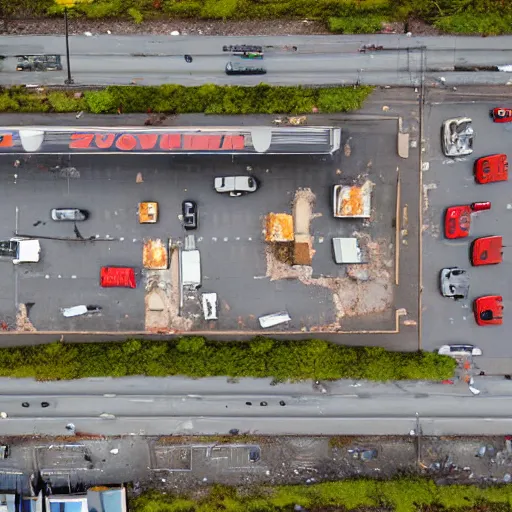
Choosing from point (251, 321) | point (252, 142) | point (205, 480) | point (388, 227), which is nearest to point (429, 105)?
point (388, 227)

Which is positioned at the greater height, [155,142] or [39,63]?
[39,63]

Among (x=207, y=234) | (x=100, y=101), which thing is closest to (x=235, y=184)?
(x=207, y=234)

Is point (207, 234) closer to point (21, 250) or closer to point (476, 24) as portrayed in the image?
point (21, 250)

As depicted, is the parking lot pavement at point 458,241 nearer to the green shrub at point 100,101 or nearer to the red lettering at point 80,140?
the green shrub at point 100,101

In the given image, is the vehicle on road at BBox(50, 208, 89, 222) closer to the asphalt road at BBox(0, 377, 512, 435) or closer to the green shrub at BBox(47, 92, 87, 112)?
the green shrub at BBox(47, 92, 87, 112)

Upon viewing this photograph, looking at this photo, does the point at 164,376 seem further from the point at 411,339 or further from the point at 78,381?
the point at 411,339
